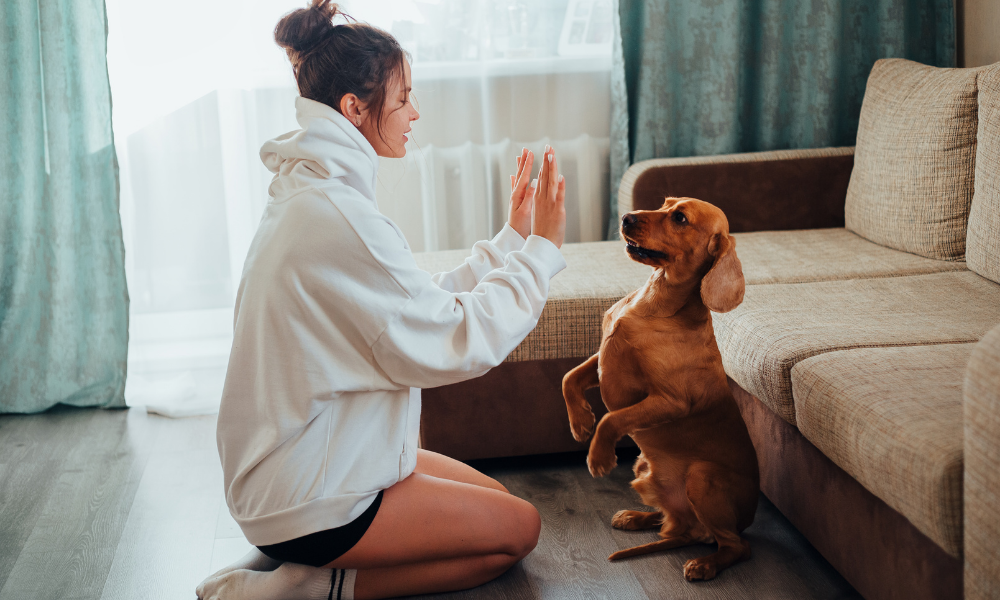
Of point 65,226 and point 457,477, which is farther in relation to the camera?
point 65,226

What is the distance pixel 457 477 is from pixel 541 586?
282 mm

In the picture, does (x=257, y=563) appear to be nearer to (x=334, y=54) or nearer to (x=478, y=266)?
(x=478, y=266)

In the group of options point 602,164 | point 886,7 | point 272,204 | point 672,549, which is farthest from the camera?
point 602,164

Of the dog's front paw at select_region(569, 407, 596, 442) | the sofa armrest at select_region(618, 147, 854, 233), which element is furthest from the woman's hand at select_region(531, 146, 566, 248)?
the sofa armrest at select_region(618, 147, 854, 233)

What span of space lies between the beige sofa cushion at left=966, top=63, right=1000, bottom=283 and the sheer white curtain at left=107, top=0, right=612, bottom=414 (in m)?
1.26

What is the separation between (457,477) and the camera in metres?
1.69

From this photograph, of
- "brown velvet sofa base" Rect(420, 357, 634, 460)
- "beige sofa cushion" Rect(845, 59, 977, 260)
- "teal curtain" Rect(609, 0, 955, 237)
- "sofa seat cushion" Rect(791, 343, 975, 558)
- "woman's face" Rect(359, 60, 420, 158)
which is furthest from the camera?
"teal curtain" Rect(609, 0, 955, 237)

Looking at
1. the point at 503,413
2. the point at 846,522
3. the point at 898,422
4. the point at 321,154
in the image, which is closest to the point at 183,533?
the point at 503,413

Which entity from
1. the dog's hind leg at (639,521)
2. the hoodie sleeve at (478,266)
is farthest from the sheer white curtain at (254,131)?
the dog's hind leg at (639,521)

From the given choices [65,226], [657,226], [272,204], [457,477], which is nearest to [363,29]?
[272,204]

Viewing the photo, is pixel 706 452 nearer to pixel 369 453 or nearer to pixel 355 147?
pixel 369 453

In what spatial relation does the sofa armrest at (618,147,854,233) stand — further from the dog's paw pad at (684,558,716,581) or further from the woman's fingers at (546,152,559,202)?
the dog's paw pad at (684,558,716,581)

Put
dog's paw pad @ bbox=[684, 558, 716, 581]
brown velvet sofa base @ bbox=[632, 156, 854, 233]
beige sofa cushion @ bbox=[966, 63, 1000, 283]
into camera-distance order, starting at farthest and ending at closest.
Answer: brown velvet sofa base @ bbox=[632, 156, 854, 233] < beige sofa cushion @ bbox=[966, 63, 1000, 283] < dog's paw pad @ bbox=[684, 558, 716, 581]

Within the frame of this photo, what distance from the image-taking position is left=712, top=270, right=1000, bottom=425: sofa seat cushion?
1538 millimetres
